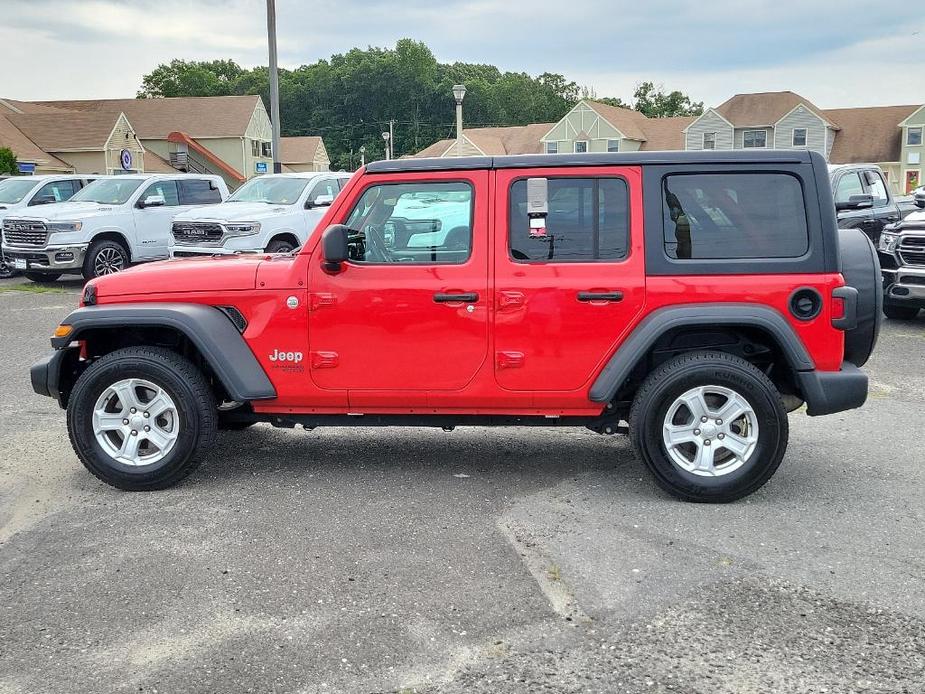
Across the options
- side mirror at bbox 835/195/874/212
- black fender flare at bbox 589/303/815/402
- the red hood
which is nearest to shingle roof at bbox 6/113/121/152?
side mirror at bbox 835/195/874/212

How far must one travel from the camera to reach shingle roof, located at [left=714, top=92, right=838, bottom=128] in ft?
216

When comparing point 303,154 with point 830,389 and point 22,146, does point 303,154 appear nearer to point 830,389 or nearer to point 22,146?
point 22,146

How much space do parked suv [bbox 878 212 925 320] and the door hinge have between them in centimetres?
850

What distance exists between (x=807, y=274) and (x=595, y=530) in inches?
68.9

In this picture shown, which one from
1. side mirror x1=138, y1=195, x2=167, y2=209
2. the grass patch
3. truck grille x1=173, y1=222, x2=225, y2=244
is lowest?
the grass patch

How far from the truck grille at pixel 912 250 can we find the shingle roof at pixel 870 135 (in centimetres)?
5683

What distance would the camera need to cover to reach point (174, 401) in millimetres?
5363

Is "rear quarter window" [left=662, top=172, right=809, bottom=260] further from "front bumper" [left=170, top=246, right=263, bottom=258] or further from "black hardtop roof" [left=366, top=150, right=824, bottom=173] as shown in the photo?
"front bumper" [left=170, top=246, right=263, bottom=258]

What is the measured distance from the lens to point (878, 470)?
19.2 feet

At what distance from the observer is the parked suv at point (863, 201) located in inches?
526

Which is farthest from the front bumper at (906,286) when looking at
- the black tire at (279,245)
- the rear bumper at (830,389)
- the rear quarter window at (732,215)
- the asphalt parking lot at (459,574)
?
the black tire at (279,245)

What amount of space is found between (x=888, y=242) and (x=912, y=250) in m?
0.42

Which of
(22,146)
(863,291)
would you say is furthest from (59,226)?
(22,146)

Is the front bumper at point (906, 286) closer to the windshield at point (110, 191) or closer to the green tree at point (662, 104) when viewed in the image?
the windshield at point (110, 191)
